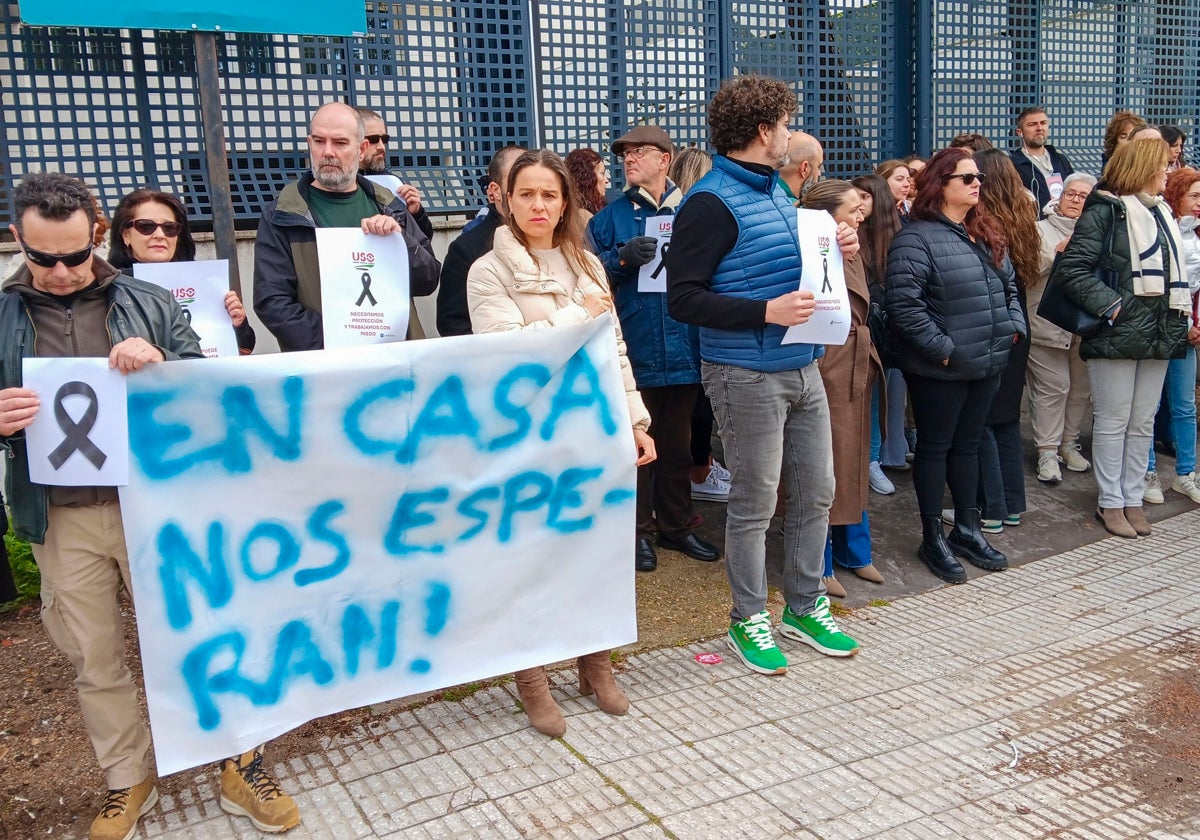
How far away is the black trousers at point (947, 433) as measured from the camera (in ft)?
18.1

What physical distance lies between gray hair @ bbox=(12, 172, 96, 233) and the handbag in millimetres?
5153

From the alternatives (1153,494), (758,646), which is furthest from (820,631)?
(1153,494)

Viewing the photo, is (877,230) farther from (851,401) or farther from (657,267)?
(657,267)

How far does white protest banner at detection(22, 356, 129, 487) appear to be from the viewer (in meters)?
3.05

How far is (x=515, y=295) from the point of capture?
12.9ft

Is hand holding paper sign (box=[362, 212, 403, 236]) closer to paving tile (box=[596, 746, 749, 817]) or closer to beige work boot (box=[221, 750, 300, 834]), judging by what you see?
beige work boot (box=[221, 750, 300, 834])

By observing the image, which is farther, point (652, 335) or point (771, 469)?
point (652, 335)

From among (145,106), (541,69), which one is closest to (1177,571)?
(541,69)

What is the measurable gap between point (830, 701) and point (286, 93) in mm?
4131

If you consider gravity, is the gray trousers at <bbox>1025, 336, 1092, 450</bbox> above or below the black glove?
below

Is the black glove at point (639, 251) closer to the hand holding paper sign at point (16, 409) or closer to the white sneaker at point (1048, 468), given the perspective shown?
the hand holding paper sign at point (16, 409)

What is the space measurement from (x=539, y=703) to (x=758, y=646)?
1.02 m

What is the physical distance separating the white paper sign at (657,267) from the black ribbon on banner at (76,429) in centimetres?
284

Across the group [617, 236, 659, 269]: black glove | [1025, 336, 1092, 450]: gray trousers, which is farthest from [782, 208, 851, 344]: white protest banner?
[1025, 336, 1092, 450]: gray trousers
